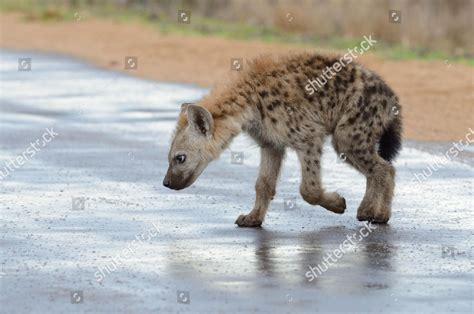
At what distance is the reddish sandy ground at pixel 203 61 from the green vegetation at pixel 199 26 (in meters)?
0.45

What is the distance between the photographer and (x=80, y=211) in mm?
11297

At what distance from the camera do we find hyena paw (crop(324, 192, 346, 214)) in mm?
10883

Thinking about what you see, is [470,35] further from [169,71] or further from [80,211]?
[80,211]

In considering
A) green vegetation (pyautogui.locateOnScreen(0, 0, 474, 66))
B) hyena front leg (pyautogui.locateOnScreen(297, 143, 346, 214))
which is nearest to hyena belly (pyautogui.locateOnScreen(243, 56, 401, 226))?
hyena front leg (pyautogui.locateOnScreen(297, 143, 346, 214))

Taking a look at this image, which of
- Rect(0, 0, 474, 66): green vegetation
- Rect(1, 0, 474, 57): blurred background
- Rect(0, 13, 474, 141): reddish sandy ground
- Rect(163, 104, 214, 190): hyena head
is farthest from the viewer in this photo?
Rect(1, 0, 474, 57): blurred background

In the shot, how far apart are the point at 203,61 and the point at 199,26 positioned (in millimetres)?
6298

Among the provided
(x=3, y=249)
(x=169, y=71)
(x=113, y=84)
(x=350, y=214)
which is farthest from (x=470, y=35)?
(x=3, y=249)

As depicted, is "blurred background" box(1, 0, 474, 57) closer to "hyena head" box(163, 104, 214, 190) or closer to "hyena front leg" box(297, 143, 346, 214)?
"hyena front leg" box(297, 143, 346, 214)

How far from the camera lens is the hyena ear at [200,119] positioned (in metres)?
10.5

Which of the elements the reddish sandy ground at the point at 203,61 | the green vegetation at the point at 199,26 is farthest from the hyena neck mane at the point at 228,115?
the green vegetation at the point at 199,26

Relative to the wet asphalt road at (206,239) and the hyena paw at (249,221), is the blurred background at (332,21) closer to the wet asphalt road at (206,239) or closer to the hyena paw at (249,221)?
the wet asphalt road at (206,239)

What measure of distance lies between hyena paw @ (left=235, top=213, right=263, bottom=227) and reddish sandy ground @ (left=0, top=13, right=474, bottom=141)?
18.5ft

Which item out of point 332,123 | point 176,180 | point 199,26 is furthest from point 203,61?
point 176,180

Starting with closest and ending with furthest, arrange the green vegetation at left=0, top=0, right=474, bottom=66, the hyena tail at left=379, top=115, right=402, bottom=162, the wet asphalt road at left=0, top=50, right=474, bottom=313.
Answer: the wet asphalt road at left=0, top=50, right=474, bottom=313, the hyena tail at left=379, top=115, right=402, bottom=162, the green vegetation at left=0, top=0, right=474, bottom=66
